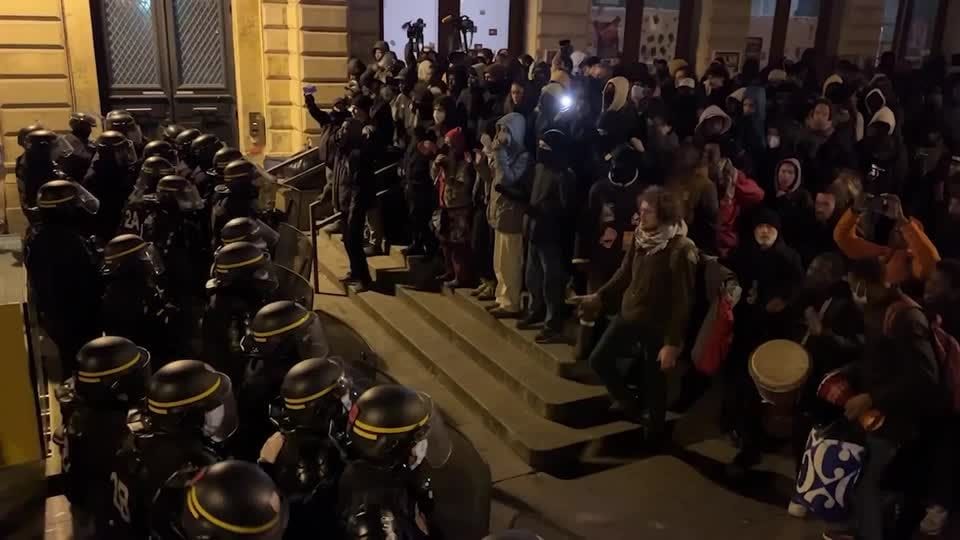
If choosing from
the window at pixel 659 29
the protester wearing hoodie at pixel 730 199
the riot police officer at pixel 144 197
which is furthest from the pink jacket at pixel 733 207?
the window at pixel 659 29

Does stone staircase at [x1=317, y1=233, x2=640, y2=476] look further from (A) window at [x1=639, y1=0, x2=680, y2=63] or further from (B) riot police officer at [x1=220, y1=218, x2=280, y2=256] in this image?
(A) window at [x1=639, y1=0, x2=680, y2=63]

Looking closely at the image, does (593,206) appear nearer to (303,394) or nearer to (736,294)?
(736,294)

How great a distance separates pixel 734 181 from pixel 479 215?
2.40 metres

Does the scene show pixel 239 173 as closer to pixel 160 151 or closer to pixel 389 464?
pixel 160 151

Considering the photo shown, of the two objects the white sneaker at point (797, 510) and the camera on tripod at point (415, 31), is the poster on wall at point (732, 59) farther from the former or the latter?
the white sneaker at point (797, 510)

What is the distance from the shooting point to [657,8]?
15.3m

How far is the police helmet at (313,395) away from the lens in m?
3.29

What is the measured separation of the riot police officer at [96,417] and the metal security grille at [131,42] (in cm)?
927

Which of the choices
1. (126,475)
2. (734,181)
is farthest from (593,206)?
(126,475)

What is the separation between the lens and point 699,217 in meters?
5.81

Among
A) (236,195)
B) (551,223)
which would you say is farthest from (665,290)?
(236,195)

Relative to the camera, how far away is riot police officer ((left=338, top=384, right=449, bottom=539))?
2.80 m

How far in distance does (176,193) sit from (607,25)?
1044cm

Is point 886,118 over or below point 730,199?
over
